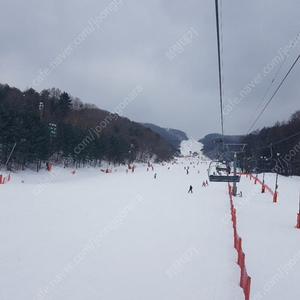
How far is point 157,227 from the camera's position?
1292cm

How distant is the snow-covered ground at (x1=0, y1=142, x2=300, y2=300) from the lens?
6.52 meters

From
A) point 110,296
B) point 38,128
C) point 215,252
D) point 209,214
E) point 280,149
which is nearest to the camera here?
point 110,296

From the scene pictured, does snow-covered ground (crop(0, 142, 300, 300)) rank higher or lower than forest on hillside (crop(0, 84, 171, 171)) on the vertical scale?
lower

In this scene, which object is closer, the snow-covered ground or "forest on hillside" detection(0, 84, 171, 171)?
the snow-covered ground

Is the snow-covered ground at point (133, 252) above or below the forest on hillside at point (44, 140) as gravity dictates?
below

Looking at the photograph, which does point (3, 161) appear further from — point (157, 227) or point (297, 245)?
point (297, 245)

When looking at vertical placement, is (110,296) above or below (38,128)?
below

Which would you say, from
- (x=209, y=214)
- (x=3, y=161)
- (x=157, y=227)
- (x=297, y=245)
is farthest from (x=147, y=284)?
(x=3, y=161)

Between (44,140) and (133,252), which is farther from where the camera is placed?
(44,140)

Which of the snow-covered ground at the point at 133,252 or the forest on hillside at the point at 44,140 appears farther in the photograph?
the forest on hillside at the point at 44,140

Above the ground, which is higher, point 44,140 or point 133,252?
point 44,140

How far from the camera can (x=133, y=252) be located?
9.25 m

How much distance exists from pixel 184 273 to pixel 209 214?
375 inches

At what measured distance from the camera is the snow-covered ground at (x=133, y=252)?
6.52 m
